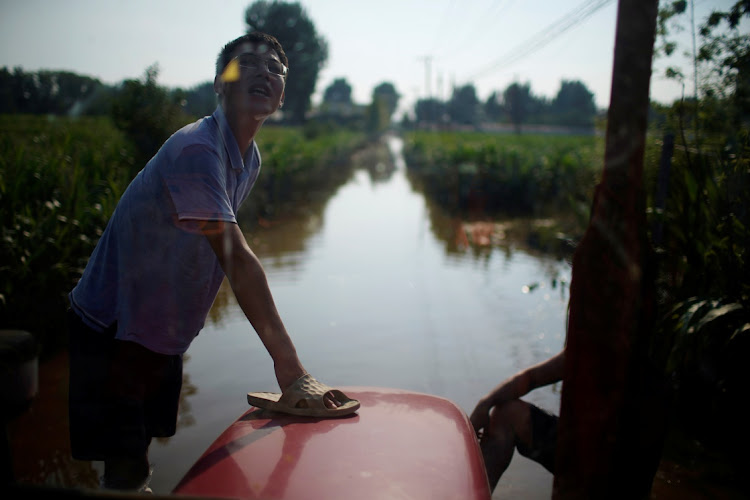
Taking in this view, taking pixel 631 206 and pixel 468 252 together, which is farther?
pixel 468 252

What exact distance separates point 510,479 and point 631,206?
253cm

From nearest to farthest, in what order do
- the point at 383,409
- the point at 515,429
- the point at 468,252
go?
1. the point at 383,409
2. the point at 515,429
3. the point at 468,252

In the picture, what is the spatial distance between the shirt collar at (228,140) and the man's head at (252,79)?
5 cm

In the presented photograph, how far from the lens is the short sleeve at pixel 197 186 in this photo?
145cm

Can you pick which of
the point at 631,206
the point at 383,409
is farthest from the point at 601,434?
the point at 383,409

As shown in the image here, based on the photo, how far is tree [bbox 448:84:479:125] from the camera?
88.4 m

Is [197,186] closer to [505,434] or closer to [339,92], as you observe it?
[505,434]

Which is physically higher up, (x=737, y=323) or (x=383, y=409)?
(x=383, y=409)

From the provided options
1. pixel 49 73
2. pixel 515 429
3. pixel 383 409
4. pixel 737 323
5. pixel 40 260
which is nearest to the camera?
pixel 383 409

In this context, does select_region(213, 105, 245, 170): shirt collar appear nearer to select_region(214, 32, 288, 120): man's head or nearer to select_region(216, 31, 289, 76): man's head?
select_region(214, 32, 288, 120): man's head

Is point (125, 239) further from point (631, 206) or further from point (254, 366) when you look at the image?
point (254, 366)

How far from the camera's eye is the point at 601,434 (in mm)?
913

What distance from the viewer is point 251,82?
1.67 metres

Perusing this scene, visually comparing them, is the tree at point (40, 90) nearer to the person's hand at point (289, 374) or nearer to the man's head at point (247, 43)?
the man's head at point (247, 43)
